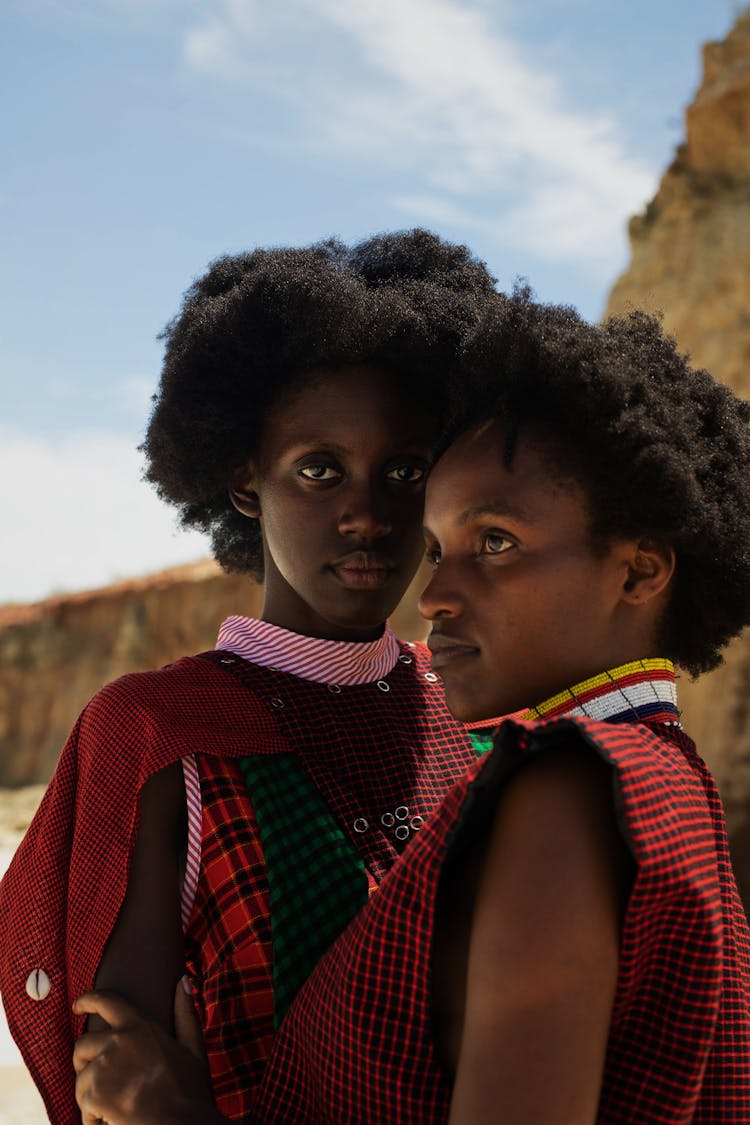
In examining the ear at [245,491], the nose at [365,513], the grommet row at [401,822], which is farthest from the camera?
the ear at [245,491]

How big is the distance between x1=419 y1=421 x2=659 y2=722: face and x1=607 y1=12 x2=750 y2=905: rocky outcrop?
5.36 metres

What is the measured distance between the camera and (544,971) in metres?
1.20

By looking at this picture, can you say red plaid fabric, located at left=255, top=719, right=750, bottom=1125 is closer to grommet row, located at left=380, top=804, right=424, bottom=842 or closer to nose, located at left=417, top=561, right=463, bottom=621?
nose, located at left=417, top=561, right=463, bottom=621

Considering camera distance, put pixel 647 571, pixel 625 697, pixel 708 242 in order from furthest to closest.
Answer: pixel 708 242, pixel 647 571, pixel 625 697

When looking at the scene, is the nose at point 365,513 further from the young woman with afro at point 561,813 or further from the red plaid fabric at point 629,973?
the red plaid fabric at point 629,973

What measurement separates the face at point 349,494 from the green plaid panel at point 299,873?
401 millimetres

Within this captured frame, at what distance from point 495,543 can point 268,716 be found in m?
0.68

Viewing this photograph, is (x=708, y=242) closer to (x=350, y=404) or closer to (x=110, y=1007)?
(x=350, y=404)

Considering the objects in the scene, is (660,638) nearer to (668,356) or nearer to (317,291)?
(668,356)

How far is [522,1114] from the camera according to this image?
3.94 ft

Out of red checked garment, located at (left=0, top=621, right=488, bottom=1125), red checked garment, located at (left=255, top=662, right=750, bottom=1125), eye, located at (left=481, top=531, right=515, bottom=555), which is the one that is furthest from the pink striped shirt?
red checked garment, located at (left=255, top=662, right=750, bottom=1125)

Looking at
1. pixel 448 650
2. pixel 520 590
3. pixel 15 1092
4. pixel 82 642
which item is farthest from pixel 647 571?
pixel 82 642

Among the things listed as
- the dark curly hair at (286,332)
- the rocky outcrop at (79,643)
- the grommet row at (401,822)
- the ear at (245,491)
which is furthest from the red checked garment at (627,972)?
the rocky outcrop at (79,643)

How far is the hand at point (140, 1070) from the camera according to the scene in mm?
1727
